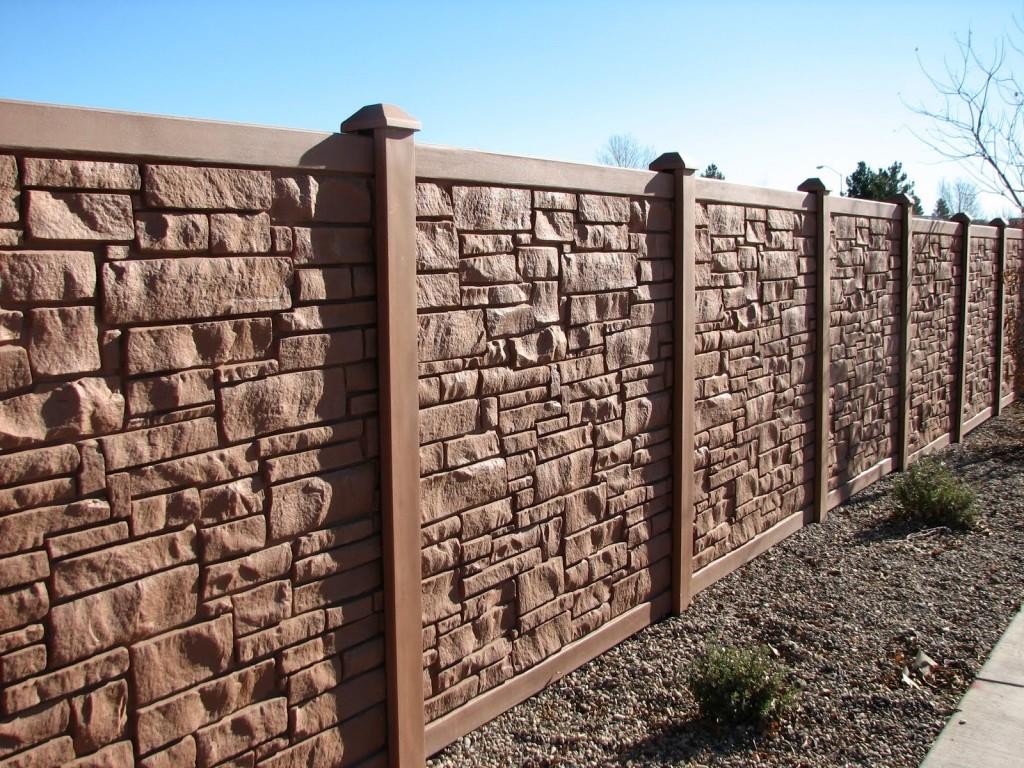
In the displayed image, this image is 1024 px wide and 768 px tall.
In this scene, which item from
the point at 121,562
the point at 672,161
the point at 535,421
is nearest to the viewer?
the point at 121,562

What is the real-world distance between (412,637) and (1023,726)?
2.80 meters

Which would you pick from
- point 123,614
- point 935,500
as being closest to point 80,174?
point 123,614

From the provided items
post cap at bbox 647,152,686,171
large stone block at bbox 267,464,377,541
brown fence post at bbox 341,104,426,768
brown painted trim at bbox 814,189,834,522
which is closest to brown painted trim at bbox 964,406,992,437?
brown painted trim at bbox 814,189,834,522

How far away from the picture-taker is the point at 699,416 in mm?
5633

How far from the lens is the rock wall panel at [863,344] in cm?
764

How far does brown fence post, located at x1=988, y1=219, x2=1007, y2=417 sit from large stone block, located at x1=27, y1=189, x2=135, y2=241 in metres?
11.6

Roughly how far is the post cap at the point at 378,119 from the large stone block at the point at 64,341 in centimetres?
120

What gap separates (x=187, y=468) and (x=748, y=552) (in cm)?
447

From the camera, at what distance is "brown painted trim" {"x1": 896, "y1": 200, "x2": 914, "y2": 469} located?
8.74 meters

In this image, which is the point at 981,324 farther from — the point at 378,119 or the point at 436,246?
the point at 378,119

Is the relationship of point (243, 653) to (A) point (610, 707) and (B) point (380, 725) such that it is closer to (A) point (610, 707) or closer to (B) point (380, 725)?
(B) point (380, 725)

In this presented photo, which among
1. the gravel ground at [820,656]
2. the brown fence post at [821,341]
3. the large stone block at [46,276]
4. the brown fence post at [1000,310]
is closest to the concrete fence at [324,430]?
the large stone block at [46,276]

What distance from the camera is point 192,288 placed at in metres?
2.77

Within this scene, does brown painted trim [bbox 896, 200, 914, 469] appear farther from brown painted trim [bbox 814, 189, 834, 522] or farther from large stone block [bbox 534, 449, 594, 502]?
large stone block [bbox 534, 449, 594, 502]
